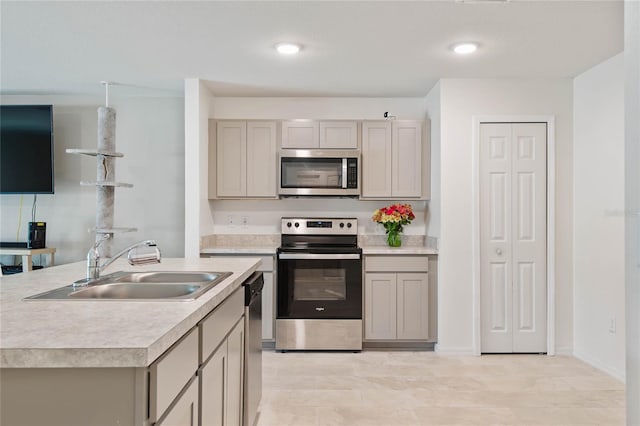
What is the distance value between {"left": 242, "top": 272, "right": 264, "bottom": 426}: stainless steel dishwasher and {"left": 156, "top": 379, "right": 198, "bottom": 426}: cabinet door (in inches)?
31.8

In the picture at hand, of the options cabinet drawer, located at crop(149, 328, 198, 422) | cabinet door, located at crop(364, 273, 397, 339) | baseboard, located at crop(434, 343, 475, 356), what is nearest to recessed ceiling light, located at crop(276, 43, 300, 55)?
cabinet door, located at crop(364, 273, 397, 339)

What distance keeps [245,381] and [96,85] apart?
327 centimetres

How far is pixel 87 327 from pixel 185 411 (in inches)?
14.9

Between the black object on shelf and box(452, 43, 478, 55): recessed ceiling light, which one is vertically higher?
box(452, 43, 478, 55): recessed ceiling light

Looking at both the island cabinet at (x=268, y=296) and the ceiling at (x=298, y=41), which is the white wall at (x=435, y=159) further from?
the island cabinet at (x=268, y=296)

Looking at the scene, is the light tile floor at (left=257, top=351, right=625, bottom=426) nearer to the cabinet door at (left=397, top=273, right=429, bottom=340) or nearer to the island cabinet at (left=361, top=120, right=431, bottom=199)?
the cabinet door at (left=397, top=273, right=429, bottom=340)

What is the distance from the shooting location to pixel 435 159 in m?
3.93

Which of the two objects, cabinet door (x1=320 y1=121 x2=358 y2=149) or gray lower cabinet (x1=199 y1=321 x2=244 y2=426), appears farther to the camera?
cabinet door (x1=320 y1=121 x2=358 y2=149)

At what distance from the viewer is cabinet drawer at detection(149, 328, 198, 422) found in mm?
1001

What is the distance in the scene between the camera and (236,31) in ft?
9.15

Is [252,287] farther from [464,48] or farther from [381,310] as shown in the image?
[464,48]

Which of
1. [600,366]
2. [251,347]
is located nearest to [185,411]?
[251,347]

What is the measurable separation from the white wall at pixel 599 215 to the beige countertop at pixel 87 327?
9.84ft

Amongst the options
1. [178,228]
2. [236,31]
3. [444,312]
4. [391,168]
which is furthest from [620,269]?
[178,228]
